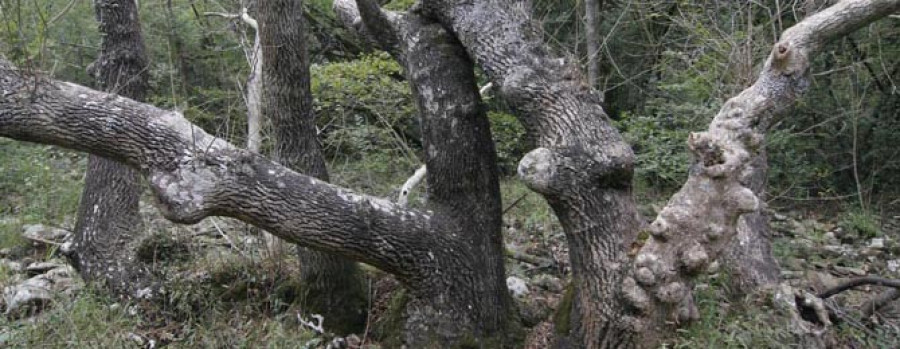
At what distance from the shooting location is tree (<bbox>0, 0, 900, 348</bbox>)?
3.51 metres

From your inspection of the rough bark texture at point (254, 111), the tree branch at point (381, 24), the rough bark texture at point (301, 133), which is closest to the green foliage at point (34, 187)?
the rough bark texture at point (254, 111)

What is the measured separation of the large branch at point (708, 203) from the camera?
11.6ft

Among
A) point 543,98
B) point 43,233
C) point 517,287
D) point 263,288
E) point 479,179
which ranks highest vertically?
point 543,98

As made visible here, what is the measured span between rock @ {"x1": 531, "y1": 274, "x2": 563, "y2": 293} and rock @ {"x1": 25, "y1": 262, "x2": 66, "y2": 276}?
145 inches

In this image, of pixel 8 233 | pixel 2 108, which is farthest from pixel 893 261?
pixel 8 233

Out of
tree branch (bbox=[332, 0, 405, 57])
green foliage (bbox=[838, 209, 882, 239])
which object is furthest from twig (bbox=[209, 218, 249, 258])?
green foliage (bbox=[838, 209, 882, 239])

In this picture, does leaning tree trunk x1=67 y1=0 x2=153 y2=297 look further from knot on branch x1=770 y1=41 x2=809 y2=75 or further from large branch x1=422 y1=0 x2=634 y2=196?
knot on branch x1=770 y1=41 x2=809 y2=75

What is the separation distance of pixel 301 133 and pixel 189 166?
1.19m

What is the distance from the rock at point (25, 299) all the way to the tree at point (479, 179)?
1.67 metres

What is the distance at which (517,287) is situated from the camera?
5.03 metres

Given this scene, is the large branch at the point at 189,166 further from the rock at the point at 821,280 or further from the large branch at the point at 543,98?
the rock at the point at 821,280

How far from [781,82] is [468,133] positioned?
1.78 m

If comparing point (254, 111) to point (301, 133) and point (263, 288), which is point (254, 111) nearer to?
point (301, 133)

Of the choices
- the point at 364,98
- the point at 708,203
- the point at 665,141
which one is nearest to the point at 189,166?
the point at 708,203
